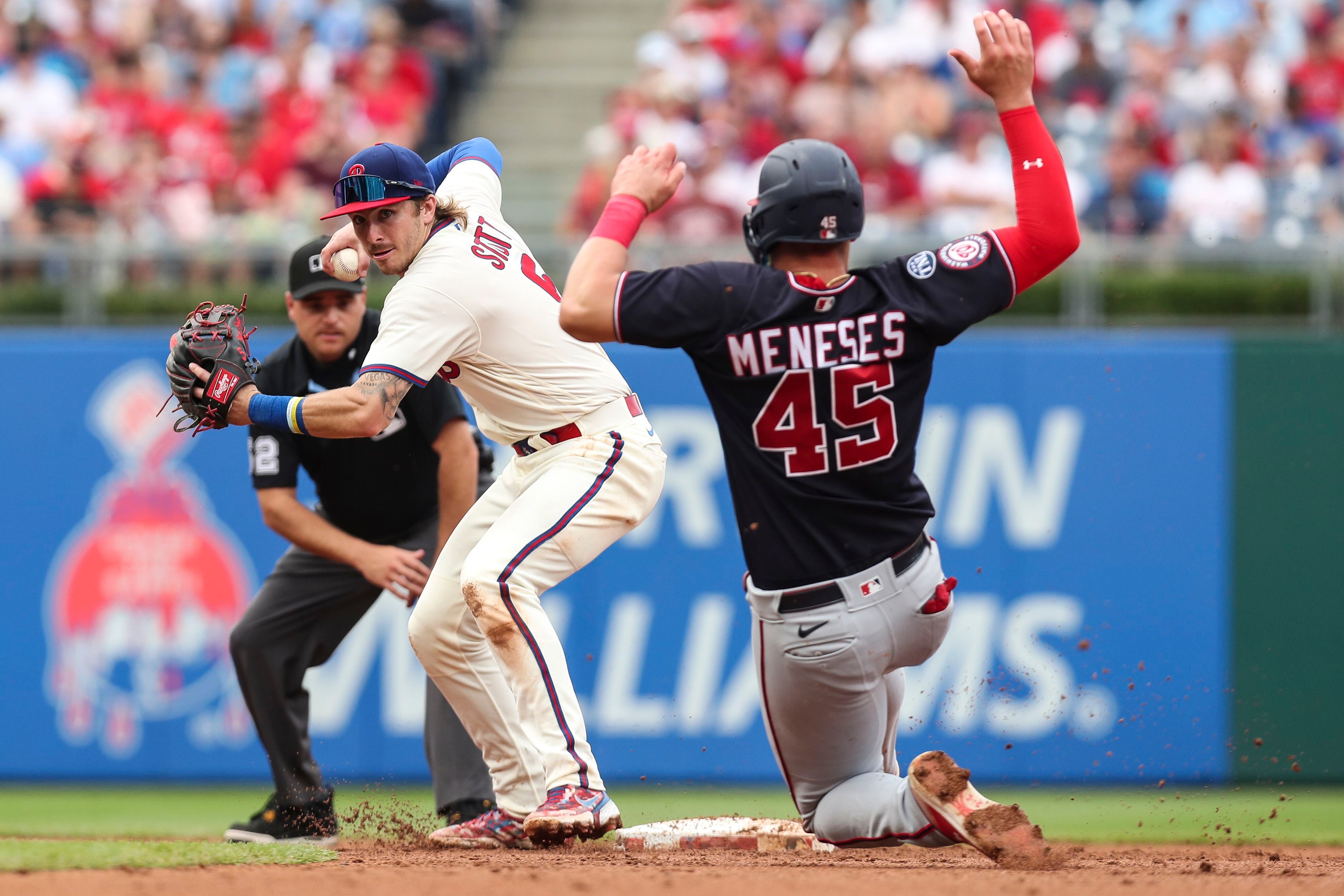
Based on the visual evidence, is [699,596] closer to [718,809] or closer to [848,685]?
[718,809]

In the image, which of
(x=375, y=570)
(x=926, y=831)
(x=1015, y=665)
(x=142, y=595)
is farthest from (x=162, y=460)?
(x=926, y=831)

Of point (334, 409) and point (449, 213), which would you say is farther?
point (449, 213)

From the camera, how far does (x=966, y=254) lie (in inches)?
169

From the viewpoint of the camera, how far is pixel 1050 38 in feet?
39.9

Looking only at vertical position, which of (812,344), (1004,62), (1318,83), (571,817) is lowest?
(571,817)

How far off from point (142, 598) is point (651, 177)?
5.28 metres

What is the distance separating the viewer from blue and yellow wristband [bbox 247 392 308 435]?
15.2 feet

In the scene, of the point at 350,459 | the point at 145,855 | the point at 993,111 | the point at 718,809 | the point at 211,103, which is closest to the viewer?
the point at 145,855

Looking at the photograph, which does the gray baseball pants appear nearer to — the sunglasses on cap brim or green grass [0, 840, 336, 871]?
green grass [0, 840, 336, 871]

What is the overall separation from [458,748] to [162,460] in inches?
136

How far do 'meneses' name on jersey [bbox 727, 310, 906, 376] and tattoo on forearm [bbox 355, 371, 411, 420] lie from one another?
1.12m

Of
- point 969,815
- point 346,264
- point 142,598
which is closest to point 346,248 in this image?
point 346,264

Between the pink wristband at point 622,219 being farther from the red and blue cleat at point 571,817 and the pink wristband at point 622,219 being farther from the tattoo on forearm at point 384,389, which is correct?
the red and blue cleat at point 571,817

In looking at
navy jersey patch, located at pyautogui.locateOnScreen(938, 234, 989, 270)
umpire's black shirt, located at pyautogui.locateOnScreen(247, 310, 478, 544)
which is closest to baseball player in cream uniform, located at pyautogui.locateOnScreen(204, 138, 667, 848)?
umpire's black shirt, located at pyautogui.locateOnScreen(247, 310, 478, 544)
